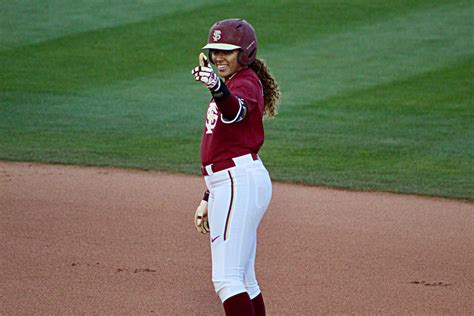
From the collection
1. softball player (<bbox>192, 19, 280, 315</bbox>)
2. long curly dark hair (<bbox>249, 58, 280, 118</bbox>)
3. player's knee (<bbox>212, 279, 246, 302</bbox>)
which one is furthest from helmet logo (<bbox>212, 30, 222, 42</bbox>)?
player's knee (<bbox>212, 279, 246, 302</bbox>)

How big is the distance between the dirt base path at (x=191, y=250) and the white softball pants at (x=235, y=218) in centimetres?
129

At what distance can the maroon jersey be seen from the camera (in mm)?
4867

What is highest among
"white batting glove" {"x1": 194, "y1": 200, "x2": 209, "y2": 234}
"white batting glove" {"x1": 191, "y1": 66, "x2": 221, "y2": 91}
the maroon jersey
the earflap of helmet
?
the earflap of helmet

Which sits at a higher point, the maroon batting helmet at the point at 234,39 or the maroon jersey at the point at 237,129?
the maroon batting helmet at the point at 234,39

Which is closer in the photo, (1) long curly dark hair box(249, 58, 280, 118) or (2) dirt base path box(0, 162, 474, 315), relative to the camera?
(1) long curly dark hair box(249, 58, 280, 118)

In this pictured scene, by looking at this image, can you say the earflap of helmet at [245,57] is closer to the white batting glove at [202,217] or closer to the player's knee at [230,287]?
the white batting glove at [202,217]

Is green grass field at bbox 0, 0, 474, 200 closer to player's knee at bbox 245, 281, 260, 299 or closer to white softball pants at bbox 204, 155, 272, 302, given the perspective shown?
player's knee at bbox 245, 281, 260, 299

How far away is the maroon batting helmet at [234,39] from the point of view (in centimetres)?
488

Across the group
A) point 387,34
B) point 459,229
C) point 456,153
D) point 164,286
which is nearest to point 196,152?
point 456,153

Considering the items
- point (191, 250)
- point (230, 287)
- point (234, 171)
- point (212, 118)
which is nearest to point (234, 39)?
point (212, 118)

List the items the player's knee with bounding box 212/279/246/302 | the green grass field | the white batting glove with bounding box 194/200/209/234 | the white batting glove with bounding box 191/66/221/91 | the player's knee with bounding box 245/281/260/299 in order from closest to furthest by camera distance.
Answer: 1. the white batting glove with bounding box 191/66/221/91
2. the player's knee with bounding box 212/279/246/302
3. the player's knee with bounding box 245/281/260/299
4. the white batting glove with bounding box 194/200/209/234
5. the green grass field

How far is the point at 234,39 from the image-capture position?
4.88 metres

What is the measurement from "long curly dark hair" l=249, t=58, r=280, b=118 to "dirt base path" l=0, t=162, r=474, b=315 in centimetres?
146

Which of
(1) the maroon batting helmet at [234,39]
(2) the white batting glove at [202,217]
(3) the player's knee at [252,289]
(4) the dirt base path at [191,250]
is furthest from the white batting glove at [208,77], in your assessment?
(4) the dirt base path at [191,250]
